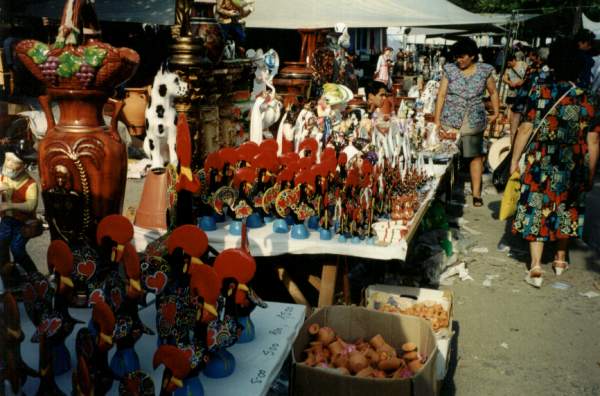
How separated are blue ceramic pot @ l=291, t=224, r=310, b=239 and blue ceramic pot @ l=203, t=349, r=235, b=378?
1118mm

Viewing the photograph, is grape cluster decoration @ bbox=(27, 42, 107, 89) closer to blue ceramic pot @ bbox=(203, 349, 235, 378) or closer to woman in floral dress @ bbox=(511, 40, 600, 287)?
blue ceramic pot @ bbox=(203, 349, 235, 378)

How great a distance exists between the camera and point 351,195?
2.87 meters

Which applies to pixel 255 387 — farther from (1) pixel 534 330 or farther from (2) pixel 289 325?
(1) pixel 534 330

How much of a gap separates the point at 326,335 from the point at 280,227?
0.55m

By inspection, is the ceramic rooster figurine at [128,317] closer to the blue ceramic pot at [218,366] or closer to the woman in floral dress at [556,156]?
the blue ceramic pot at [218,366]

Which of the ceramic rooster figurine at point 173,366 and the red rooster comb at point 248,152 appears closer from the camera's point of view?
the ceramic rooster figurine at point 173,366

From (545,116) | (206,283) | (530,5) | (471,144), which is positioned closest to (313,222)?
(206,283)

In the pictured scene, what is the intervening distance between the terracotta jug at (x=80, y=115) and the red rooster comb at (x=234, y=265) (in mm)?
578

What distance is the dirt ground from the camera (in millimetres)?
2799

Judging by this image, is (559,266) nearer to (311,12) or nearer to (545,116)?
(545,116)

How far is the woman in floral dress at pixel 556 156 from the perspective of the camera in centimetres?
366

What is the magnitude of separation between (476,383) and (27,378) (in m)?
2.03

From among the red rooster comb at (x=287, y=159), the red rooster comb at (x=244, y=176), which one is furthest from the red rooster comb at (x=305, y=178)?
the red rooster comb at (x=244, y=176)

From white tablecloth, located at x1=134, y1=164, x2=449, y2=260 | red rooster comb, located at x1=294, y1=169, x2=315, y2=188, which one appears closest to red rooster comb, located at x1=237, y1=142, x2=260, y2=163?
red rooster comb, located at x1=294, y1=169, x2=315, y2=188
